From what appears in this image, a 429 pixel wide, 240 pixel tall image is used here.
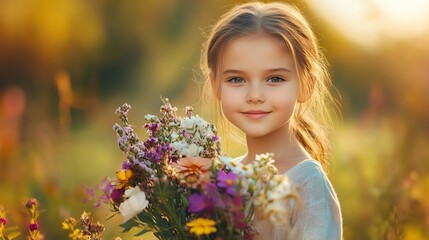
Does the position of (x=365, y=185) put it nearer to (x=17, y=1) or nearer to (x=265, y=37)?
(x=265, y=37)

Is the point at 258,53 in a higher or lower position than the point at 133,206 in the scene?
higher

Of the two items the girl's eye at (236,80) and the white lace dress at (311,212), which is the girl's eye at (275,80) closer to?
the girl's eye at (236,80)

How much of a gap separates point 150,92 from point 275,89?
5.32m

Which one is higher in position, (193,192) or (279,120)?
(279,120)

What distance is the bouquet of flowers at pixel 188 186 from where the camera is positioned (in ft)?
5.81

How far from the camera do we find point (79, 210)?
412 cm

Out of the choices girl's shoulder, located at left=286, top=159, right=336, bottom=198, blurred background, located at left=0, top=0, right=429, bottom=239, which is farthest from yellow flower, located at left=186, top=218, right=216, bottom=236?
blurred background, located at left=0, top=0, right=429, bottom=239

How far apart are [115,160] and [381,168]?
1572 mm

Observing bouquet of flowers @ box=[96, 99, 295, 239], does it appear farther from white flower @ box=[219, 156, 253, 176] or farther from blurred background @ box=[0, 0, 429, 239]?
blurred background @ box=[0, 0, 429, 239]

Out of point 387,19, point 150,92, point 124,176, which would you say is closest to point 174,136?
point 124,176

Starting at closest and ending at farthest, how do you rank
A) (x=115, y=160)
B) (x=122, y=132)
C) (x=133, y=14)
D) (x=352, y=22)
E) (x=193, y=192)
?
1. (x=193, y=192)
2. (x=122, y=132)
3. (x=115, y=160)
4. (x=352, y=22)
5. (x=133, y=14)

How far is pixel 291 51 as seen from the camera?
7.69 feet

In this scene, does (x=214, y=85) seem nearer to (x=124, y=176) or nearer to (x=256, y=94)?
(x=256, y=94)

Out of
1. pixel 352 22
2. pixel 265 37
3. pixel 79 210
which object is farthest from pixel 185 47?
pixel 265 37
